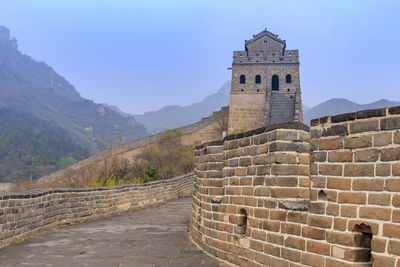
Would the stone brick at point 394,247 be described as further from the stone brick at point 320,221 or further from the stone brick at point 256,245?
the stone brick at point 256,245

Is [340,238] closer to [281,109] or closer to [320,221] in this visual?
[320,221]

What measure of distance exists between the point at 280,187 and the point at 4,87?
149036 millimetres

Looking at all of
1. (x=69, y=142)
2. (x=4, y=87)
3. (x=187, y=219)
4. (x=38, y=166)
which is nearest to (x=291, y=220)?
(x=187, y=219)

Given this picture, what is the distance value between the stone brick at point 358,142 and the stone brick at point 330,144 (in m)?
0.08

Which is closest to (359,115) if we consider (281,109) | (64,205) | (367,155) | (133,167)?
(367,155)

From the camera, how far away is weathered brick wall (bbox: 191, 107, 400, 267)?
3578 millimetres

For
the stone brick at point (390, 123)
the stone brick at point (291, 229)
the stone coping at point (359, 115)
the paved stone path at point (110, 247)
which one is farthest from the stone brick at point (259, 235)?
the stone brick at point (390, 123)

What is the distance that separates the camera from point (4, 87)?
137 meters

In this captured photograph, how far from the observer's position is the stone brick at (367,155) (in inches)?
145

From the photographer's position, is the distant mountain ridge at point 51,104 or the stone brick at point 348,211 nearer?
the stone brick at point 348,211

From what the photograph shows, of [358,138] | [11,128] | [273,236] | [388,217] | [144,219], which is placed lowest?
[144,219]

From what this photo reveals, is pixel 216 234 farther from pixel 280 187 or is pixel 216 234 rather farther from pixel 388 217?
pixel 388 217

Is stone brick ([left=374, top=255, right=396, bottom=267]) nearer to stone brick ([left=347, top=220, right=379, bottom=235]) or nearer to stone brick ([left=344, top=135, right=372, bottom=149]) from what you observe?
stone brick ([left=347, top=220, right=379, bottom=235])

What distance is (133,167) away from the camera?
112ft
